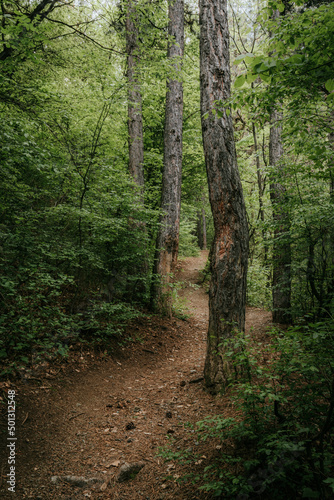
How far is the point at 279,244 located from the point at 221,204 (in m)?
2.88

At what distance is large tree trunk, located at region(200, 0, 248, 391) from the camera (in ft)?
13.3

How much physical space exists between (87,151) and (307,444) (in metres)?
5.78

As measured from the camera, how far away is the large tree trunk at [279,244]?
604 cm

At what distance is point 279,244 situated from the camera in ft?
20.9

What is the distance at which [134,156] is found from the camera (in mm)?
8023

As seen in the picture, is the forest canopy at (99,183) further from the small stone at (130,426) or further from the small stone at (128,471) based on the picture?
the small stone at (128,471)

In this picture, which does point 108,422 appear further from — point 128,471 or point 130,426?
point 128,471

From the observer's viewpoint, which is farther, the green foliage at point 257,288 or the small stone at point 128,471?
the green foliage at point 257,288

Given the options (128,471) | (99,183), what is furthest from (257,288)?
(128,471)

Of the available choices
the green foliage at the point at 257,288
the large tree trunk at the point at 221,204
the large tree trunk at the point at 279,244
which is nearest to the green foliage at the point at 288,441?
the large tree trunk at the point at 221,204

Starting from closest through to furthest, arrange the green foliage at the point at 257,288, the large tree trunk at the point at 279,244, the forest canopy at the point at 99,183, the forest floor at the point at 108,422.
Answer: the forest floor at the point at 108,422 < the forest canopy at the point at 99,183 < the large tree trunk at the point at 279,244 < the green foliage at the point at 257,288

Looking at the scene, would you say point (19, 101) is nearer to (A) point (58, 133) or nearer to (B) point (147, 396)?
(A) point (58, 133)

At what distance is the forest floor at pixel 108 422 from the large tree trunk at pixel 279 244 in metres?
2.80

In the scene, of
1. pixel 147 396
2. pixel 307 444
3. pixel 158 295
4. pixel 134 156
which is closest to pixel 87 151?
pixel 134 156
